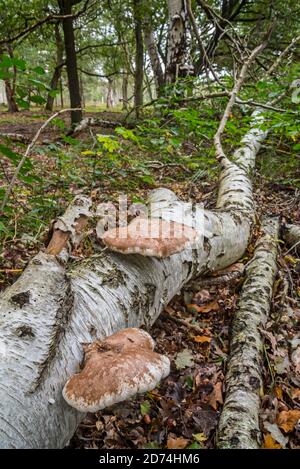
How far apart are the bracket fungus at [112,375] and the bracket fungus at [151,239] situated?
1.98ft

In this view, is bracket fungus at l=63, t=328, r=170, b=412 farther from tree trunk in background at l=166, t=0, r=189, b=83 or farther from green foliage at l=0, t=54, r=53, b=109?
tree trunk in background at l=166, t=0, r=189, b=83

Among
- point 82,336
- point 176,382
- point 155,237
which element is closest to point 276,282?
point 176,382

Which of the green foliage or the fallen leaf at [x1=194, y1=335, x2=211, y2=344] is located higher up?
the green foliage

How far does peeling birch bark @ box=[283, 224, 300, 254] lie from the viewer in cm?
404

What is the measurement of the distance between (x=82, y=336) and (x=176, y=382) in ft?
3.36

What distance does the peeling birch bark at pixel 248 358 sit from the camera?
1.92 metres

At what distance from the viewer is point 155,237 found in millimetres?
2170

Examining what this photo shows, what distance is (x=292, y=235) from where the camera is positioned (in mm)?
4129

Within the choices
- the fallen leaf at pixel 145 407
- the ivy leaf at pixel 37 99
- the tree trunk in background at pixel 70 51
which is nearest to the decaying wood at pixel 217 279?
the fallen leaf at pixel 145 407

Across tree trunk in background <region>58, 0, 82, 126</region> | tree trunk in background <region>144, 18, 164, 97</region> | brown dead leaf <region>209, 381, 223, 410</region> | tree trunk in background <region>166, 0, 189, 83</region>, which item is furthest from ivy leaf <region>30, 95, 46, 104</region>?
tree trunk in background <region>144, 18, 164, 97</region>

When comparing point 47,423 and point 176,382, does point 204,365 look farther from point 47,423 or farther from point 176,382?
point 47,423

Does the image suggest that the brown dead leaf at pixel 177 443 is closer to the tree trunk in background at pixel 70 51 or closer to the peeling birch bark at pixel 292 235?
the peeling birch bark at pixel 292 235

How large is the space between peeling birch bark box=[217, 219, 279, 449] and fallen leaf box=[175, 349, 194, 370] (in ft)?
1.10

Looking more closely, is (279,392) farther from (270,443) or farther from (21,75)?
(21,75)
